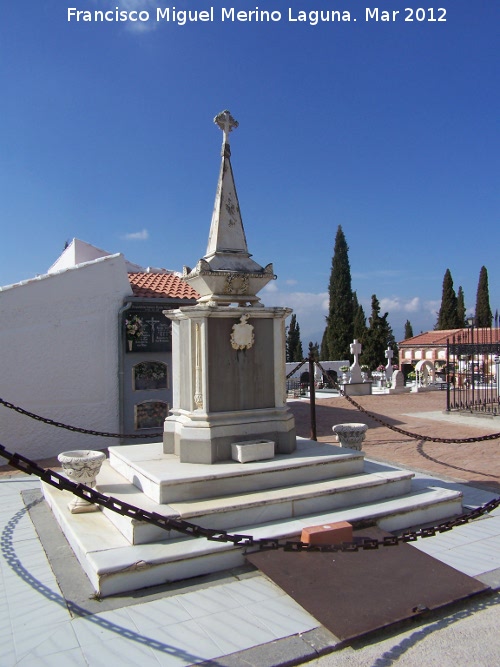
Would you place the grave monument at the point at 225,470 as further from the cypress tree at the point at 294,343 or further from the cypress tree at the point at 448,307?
the cypress tree at the point at 448,307

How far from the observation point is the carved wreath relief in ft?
20.9

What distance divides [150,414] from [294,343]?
39.0 m

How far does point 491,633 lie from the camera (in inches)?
142

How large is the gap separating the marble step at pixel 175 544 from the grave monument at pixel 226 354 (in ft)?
4.21

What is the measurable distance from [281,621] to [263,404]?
3.07 m

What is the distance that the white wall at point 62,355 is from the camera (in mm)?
10398

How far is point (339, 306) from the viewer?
41.3 m

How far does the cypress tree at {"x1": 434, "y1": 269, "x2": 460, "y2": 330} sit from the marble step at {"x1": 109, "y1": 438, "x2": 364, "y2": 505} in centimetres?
4546

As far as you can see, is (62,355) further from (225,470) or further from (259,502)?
(259,502)

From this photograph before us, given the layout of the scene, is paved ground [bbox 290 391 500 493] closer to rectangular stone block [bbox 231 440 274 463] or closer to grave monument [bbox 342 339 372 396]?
grave monument [bbox 342 339 372 396]

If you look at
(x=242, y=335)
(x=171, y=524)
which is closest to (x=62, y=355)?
(x=242, y=335)

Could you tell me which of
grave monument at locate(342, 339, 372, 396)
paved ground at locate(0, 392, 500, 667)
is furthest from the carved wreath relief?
grave monument at locate(342, 339, 372, 396)

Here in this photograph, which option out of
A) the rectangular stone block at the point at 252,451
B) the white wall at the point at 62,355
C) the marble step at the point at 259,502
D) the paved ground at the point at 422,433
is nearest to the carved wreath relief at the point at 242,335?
the rectangular stone block at the point at 252,451

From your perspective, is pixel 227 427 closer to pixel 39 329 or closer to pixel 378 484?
pixel 378 484
